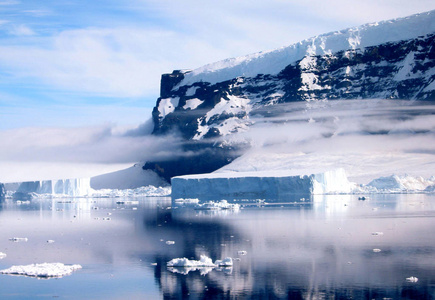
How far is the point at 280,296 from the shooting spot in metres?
14.0

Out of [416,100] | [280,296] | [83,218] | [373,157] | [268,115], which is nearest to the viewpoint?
[280,296]

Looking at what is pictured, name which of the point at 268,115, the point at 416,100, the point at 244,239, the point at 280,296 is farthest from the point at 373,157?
the point at 280,296

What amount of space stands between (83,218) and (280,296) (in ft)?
69.7

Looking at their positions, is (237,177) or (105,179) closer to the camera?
(237,177)

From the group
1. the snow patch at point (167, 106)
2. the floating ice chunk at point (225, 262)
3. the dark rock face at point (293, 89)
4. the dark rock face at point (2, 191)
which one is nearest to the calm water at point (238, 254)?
the floating ice chunk at point (225, 262)

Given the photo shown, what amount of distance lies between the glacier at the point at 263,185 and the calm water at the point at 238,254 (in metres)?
14.0

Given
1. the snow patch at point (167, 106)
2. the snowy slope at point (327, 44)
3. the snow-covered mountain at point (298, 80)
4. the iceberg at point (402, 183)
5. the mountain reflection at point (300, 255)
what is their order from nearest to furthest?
the mountain reflection at point (300, 255) → the iceberg at point (402, 183) → the snowy slope at point (327, 44) → the snow-covered mountain at point (298, 80) → the snow patch at point (167, 106)

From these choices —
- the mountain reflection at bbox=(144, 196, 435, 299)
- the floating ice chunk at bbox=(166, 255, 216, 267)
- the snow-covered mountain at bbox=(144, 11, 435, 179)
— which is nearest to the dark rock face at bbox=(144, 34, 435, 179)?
the snow-covered mountain at bbox=(144, 11, 435, 179)

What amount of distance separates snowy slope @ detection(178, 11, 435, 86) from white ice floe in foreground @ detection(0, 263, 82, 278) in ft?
189

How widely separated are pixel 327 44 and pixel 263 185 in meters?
28.2

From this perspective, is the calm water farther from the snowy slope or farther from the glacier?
the snowy slope

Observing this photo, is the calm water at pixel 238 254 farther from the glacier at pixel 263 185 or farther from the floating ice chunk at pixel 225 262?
the glacier at pixel 263 185

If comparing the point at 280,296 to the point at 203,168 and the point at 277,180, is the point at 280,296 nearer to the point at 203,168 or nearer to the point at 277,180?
the point at 277,180

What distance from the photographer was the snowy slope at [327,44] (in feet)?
224
